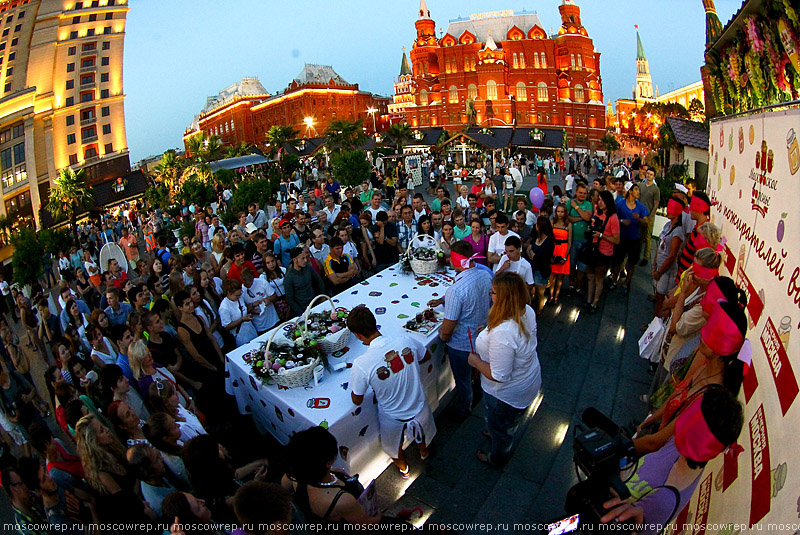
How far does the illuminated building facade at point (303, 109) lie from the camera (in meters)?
73.2

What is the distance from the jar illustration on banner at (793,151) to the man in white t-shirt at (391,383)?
2.79 metres

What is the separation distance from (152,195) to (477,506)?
2783 centimetres

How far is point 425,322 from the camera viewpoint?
14.9ft

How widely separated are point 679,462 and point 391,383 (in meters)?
1.92

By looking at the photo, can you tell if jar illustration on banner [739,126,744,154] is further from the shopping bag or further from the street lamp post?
the street lamp post

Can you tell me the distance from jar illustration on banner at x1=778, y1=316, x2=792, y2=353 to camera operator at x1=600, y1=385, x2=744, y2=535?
17.5 inches

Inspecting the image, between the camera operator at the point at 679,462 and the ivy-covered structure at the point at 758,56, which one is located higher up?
the ivy-covered structure at the point at 758,56

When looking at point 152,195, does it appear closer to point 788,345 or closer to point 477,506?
point 477,506

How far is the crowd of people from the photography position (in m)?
2.42

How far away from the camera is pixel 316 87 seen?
7306 cm

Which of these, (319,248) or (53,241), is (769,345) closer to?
(319,248)

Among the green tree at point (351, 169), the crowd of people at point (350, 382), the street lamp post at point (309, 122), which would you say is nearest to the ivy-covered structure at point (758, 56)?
the crowd of people at point (350, 382)

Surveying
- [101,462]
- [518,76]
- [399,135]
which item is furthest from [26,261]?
[518,76]

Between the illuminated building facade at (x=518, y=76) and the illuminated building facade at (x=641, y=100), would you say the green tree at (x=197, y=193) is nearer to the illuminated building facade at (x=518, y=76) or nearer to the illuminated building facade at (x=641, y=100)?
the illuminated building facade at (x=641, y=100)
